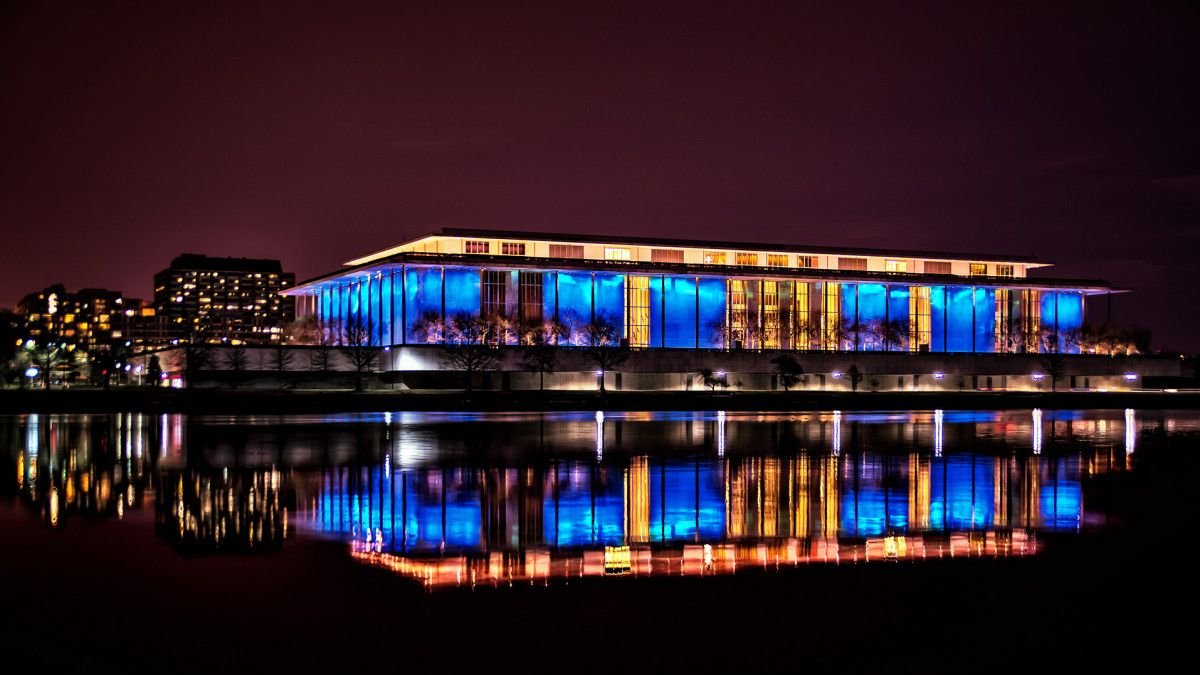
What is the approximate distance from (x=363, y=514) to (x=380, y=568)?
14.3 feet

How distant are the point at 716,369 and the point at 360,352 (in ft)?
94.8

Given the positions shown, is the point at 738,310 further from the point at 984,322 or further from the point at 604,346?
the point at 984,322

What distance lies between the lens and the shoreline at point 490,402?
2115 inches

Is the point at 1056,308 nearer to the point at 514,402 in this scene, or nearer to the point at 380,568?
the point at 514,402

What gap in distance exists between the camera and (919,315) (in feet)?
364

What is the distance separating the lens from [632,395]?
249 ft

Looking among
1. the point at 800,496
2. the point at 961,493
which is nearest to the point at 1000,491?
the point at 961,493

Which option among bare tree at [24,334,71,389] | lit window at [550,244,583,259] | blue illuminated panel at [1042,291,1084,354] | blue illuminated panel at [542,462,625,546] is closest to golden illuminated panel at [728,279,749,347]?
lit window at [550,244,583,259]

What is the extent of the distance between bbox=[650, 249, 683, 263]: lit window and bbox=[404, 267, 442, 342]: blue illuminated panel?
21253 mm


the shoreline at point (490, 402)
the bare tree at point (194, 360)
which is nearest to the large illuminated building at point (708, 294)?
the bare tree at point (194, 360)

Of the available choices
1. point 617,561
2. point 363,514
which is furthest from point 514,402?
point 617,561

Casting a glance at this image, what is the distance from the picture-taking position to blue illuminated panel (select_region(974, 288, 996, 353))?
368ft

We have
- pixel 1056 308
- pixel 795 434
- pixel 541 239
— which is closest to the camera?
pixel 795 434

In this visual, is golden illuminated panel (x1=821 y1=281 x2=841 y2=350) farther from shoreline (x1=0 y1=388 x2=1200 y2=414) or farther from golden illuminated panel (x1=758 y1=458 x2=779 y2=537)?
golden illuminated panel (x1=758 y1=458 x2=779 y2=537)
